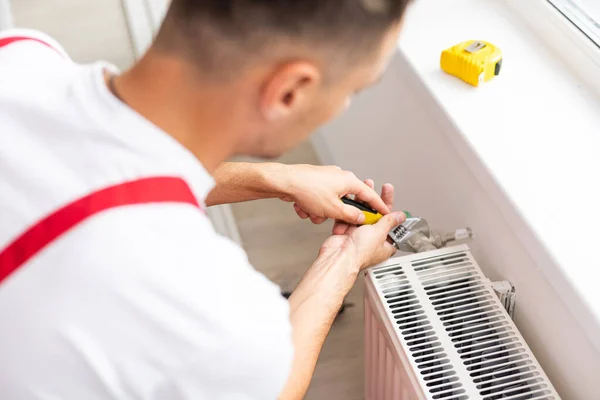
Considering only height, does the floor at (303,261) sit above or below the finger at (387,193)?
below

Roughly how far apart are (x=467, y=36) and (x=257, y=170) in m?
0.43

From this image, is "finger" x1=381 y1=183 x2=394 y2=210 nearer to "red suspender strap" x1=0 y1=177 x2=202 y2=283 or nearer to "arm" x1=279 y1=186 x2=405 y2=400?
"arm" x1=279 y1=186 x2=405 y2=400

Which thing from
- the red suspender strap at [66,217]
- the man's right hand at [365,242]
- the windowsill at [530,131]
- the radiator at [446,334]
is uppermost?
the red suspender strap at [66,217]

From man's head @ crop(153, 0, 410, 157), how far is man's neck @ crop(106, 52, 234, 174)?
13 mm

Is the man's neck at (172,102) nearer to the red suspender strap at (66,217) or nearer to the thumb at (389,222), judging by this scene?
the red suspender strap at (66,217)

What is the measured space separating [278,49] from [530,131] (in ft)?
1.83

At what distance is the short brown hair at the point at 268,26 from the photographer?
62cm

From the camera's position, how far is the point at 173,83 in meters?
0.68

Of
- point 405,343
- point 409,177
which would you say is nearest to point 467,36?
point 409,177

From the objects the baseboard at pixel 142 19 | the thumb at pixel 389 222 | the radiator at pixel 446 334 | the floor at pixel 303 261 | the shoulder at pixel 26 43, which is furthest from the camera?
the baseboard at pixel 142 19

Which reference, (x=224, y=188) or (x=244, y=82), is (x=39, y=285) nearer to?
(x=244, y=82)

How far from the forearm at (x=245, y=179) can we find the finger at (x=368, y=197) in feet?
0.39

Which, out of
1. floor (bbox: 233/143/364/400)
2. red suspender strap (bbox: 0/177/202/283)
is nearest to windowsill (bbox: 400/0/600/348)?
red suspender strap (bbox: 0/177/202/283)

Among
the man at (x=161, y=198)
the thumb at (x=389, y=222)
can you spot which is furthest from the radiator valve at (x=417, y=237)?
the man at (x=161, y=198)
